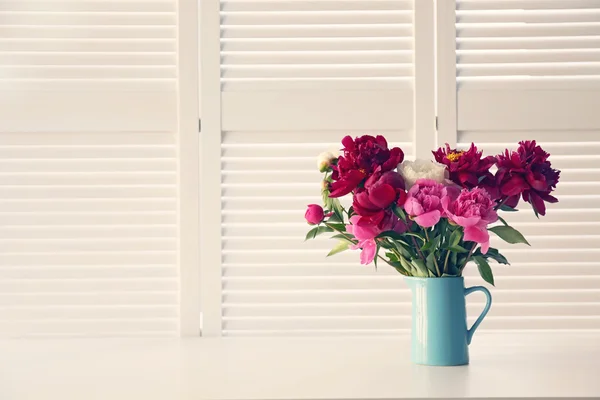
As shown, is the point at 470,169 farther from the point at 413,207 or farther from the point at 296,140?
the point at 296,140

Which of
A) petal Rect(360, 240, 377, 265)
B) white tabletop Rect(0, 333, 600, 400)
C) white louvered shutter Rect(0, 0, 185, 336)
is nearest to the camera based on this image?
white tabletop Rect(0, 333, 600, 400)

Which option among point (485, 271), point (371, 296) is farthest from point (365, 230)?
point (371, 296)

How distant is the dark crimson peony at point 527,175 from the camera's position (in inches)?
41.9

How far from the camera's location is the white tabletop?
967 millimetres

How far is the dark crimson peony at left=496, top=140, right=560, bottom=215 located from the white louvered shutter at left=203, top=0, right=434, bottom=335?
44 cm

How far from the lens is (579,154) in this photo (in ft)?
4.93

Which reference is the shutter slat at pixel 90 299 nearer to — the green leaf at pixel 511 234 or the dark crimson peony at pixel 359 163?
the dark crimson peony at pixel 359 163

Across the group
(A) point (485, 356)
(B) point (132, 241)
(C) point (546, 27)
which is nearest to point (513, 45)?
(C) point (546, 27)

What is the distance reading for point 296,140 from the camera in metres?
1.51

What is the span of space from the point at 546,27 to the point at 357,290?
0.73 meters

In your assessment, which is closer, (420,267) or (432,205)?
(432,205)

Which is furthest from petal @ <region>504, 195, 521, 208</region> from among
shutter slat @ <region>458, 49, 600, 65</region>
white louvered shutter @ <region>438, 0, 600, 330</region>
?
shutter slat @ <region>458, 49, 600, 65</region>

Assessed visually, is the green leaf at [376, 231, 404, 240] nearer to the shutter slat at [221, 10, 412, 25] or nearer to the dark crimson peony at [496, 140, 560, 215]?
the dark crimson peony at [496, 140, 560, 215]

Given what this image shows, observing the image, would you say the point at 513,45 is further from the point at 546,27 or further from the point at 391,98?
the point at 391,98
